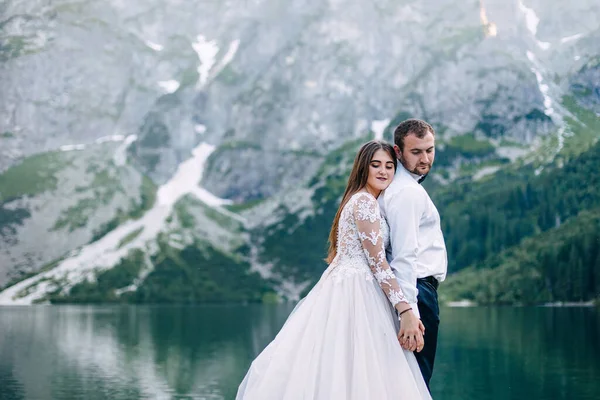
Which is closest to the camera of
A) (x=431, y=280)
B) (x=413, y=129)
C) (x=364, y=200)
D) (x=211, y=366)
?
(x=364, y=200)

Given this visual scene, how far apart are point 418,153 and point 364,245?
3.66 ft

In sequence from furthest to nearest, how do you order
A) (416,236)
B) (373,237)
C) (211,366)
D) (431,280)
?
(211,366)
(431,280)
(373,237)
(416,236)

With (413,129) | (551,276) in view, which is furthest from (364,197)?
(551,276)

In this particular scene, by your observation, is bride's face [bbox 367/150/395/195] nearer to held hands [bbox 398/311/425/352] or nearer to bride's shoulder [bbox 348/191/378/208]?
bride's shoulder [bbox 348/191/378/208]

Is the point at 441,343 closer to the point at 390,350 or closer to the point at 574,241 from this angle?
the point at 390,350

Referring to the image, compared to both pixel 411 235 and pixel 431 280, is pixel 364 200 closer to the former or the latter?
pixel 411 235

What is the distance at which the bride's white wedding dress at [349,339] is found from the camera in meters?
7.80

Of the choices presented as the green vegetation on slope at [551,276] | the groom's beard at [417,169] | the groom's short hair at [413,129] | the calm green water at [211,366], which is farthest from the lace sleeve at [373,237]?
the green vegetation on slope at [551,276]

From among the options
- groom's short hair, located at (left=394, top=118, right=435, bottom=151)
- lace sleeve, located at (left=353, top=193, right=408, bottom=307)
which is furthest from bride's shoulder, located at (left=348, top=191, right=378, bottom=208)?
groom's short hair, located at (left=394, top=118, right=435, bottom=151)

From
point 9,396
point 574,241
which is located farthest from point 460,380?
point 574,241

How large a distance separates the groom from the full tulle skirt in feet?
0.94

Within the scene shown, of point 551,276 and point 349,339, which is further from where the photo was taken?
point 551,276

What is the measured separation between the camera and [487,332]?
79.2 meters

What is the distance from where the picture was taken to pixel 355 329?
8.09m
